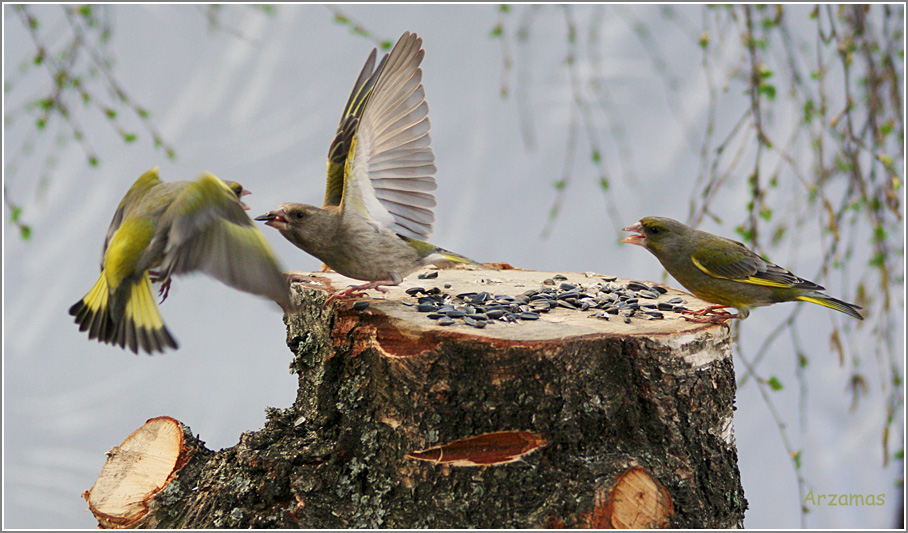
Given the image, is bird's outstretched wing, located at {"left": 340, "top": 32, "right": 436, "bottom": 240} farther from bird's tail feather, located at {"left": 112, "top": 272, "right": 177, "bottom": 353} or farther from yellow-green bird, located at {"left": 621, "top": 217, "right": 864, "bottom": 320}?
yellow-green bird, located at {"left": 621, "top": 217, "right": 864, "bottom": 320}

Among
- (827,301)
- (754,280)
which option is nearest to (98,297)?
(754,280)

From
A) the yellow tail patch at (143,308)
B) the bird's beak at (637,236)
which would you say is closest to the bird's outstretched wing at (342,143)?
the yellow tail patch at (143,308)

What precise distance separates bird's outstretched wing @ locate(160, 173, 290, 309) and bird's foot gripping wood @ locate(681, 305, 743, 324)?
146 centimetres

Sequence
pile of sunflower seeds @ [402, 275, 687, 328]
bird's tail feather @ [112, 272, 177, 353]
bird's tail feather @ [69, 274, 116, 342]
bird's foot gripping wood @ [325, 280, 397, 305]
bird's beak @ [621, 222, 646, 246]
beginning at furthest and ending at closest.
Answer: bird's beak @ [621, 222, 646, 246], bird's foot gripping wood @ [325, 280, 397, 305], pile of sunflower seeds @ [402, 275, 687, 328], bird's tail feather @ [69, 274, 116, 342], bird's tail feather @ [112, 272, 177, 353]

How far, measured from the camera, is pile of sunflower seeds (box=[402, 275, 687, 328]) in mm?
2625

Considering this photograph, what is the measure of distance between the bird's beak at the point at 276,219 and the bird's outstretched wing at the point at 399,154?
0.26 m

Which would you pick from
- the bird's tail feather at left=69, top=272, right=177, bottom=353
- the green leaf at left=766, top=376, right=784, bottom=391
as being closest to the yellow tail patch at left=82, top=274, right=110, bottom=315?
the bird's tail feather at left=69, top=272, right=177, bottom=353

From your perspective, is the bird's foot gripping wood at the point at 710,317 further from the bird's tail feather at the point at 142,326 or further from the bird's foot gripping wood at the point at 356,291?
the bird's tail feather at the point at 142,326

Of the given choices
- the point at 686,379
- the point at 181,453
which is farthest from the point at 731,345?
the point at 181,453

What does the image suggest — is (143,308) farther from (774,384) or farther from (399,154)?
(774,384)

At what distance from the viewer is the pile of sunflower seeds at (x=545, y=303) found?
8.61 ft

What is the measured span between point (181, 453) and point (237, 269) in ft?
2.83

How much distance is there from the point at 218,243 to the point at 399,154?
103 cm

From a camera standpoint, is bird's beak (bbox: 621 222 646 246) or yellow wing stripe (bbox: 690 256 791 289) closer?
yellow wing stripe (bbox: 690 256 791 289)
